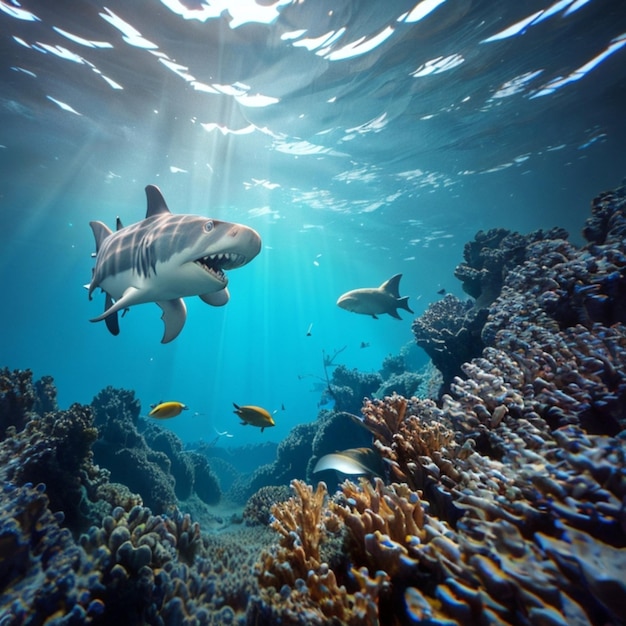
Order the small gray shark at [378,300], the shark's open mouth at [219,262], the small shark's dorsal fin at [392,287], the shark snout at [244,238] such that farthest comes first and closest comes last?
1. the small shark's dorsal fin at [392,287]
2. the small gray shark at [378,300]
3. the shark's open mouth at [219,262]
4. the shark snout at [244,238]

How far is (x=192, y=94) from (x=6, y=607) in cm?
1531

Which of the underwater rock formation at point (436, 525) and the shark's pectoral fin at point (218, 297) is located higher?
the shark's pectoral fin at point (218, 297)

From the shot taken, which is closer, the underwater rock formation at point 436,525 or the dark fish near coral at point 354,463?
the underwater rock formation at point 436,525

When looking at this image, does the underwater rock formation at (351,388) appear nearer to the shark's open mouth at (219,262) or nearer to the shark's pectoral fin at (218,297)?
the shark's pectoral fin at (218,297)

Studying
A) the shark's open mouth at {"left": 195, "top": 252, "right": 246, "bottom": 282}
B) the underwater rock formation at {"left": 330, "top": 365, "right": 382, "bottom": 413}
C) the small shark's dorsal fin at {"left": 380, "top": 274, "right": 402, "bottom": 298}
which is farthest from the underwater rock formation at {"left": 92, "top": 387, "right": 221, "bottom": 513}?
the small shark's dorsal fin at {"left": 380, "top": 274, "right": 402, "bottom": 298}

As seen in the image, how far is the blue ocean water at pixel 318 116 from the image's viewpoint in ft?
30.2

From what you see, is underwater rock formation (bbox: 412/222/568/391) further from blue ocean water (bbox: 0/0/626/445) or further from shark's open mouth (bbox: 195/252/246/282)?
blue ocean water (bbox: 0/0/626/445)

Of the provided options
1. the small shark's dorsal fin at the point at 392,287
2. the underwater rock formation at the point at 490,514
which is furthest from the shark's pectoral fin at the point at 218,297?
the small shark's dorsal fin at the point at 392,287

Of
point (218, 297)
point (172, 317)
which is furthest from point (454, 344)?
point (172, 317)

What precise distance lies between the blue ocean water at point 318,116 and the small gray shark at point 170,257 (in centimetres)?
826

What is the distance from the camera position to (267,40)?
960 centimetres

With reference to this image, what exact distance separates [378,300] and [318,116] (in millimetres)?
9495

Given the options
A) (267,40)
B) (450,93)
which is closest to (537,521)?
(267,40)

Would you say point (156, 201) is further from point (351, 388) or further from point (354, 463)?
point (351, 388)
